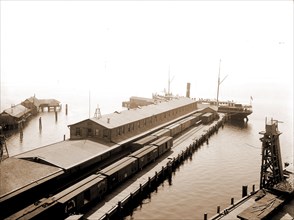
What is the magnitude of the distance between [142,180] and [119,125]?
46.4 ft

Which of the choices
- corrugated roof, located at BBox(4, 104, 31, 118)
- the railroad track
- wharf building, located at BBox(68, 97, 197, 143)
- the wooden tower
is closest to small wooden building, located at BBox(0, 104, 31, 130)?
corrugated roof, located at BBox(4, 104, 31, 118)

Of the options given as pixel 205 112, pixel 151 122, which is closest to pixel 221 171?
pixel 151 122

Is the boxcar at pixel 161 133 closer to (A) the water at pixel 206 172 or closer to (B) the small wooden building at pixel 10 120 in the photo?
(A) the water at pixel 206 172

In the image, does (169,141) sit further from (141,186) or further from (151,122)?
(141,186)

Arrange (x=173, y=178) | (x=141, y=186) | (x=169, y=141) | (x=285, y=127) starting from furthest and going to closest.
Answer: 1. (x=285, y=127)
2. (x=169, y=141)
3. (x=173, y=178)
4. (x=141, y=186)

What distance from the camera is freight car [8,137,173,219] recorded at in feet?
83.6

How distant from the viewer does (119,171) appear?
36562mm

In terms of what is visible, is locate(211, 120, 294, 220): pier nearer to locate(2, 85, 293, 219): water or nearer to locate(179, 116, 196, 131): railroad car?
locate(2, 85, 293, 219): water


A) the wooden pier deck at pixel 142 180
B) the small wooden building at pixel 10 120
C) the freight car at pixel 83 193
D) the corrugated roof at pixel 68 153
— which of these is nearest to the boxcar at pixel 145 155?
the freight car at pixel 83 193

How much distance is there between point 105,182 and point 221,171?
2450 centimetres

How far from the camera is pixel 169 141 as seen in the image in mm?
54375

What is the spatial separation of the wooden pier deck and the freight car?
104cm

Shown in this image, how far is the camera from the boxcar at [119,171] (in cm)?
3488

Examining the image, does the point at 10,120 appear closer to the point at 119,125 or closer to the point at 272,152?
the point at 119,125
